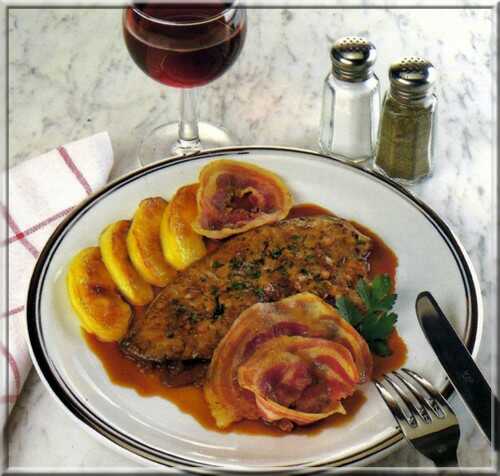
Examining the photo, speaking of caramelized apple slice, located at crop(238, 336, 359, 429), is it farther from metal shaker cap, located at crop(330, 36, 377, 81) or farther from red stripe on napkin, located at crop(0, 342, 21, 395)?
metal shaker cap, located at crop(330, 36, 377, 81)

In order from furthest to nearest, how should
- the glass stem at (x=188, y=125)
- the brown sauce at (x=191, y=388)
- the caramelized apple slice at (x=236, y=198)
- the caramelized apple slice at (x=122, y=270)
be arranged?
the glass stem at (x=188, y=125)
the caramelized apple slice at (x=236, y=198)
the caramelized apple slice at (x=122, y=270)
the brown sauce at (x=191, y=388)

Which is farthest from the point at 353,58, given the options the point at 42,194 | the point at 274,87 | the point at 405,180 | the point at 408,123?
the point at 42,194

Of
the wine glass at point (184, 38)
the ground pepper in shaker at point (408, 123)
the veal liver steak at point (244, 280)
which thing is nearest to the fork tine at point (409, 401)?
the veal liver steak at point (244, 280)

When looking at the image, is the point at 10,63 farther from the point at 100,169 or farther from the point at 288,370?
the point at 288,370

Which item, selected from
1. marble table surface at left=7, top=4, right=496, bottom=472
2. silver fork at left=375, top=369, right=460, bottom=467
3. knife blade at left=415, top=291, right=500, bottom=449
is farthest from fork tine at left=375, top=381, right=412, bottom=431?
marble table surface at left=7, top=4, right=496, bottom=472

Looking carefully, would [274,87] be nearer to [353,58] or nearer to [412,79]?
[353,58]

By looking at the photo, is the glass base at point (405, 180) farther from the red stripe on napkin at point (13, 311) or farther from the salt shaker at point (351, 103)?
the red stripe on napkin at point (13, 311)

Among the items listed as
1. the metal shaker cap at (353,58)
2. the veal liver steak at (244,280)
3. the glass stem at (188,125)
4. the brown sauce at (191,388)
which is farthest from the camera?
the glass stem at (188,125)

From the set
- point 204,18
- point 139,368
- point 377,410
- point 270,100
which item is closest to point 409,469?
point 377,410
